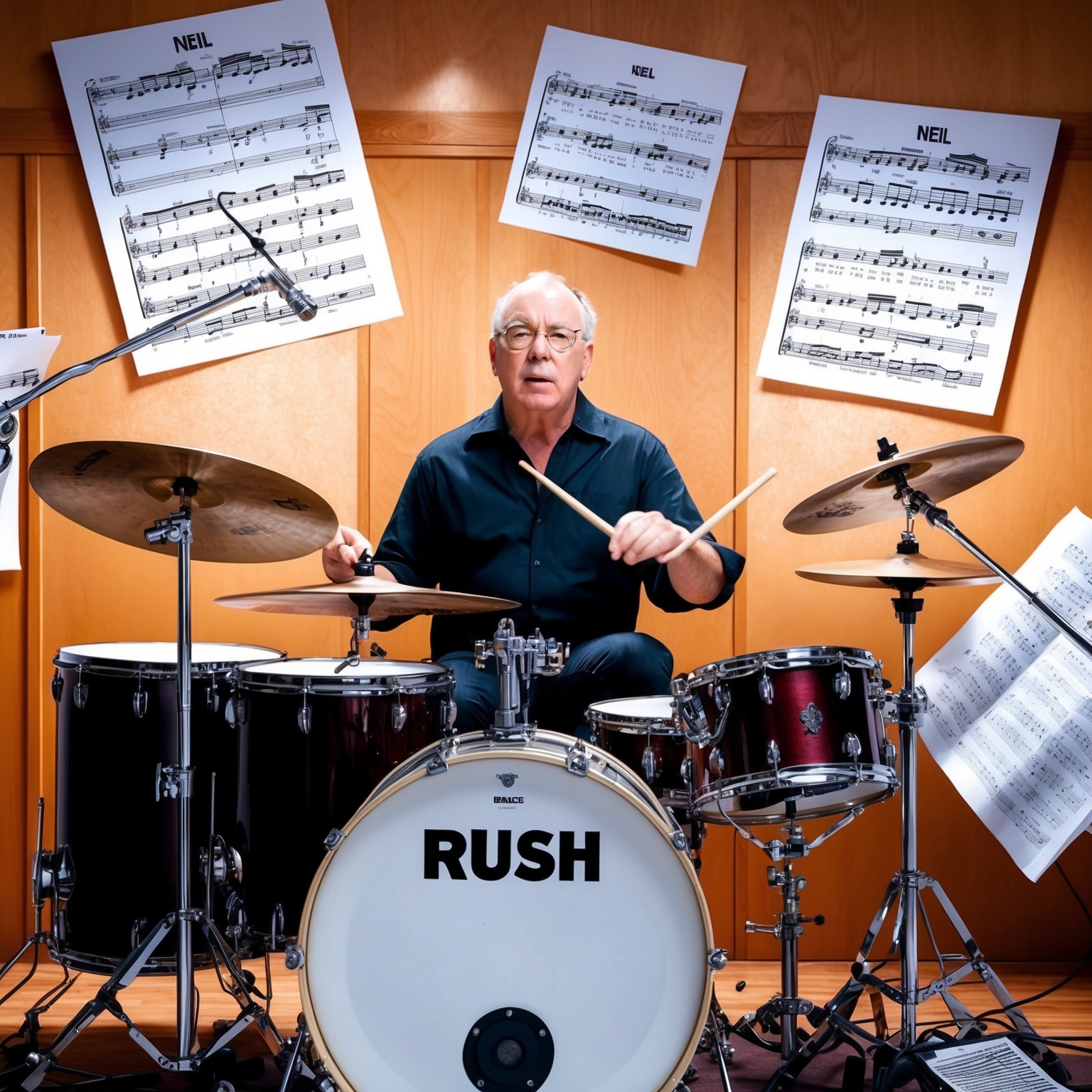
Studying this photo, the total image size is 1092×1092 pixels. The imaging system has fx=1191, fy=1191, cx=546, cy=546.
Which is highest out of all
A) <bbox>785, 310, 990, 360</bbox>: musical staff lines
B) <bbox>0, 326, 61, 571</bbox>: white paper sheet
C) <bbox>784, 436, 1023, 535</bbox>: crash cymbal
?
<bbox>785, 310, 990, 360</bbox>: musical staff lines

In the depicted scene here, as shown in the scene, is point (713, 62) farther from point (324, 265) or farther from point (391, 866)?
point (391, 866)

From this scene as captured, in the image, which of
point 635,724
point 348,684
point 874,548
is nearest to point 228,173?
point 348,684

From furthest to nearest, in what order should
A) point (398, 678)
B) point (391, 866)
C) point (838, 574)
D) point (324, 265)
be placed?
1. point (324, 265)
2. point (838, 574)
3. point (398, 678)
4. point (391, 866)

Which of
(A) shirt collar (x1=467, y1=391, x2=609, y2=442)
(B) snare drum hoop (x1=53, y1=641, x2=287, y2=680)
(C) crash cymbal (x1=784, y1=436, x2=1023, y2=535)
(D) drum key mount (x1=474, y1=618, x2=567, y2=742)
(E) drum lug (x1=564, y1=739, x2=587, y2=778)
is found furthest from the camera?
(A) shirt collar (x1=467, y1=391, x2=609, y2=442)

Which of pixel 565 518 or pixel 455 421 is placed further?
pixel 455 421

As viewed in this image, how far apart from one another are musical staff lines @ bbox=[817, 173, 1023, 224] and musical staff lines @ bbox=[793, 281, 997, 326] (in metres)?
0.25

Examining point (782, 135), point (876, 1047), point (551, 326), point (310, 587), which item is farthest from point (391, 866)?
point (782, 135)

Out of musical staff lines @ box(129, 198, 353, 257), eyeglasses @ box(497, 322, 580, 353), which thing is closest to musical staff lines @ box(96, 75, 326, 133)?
musical staff lines @ box(129, 198, 353, 257)

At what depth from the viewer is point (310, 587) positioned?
2262 millimetres

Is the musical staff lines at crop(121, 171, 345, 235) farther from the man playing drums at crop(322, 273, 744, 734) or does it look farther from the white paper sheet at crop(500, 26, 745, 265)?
the man playing drums at crop(322, 273, 744, 734)

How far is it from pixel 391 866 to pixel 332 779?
0.33 meters

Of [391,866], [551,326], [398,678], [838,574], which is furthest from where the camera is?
[551,326]

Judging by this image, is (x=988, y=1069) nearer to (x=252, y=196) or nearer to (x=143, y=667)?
(x=143, y=667)

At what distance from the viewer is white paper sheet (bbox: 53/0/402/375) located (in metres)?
3.19
